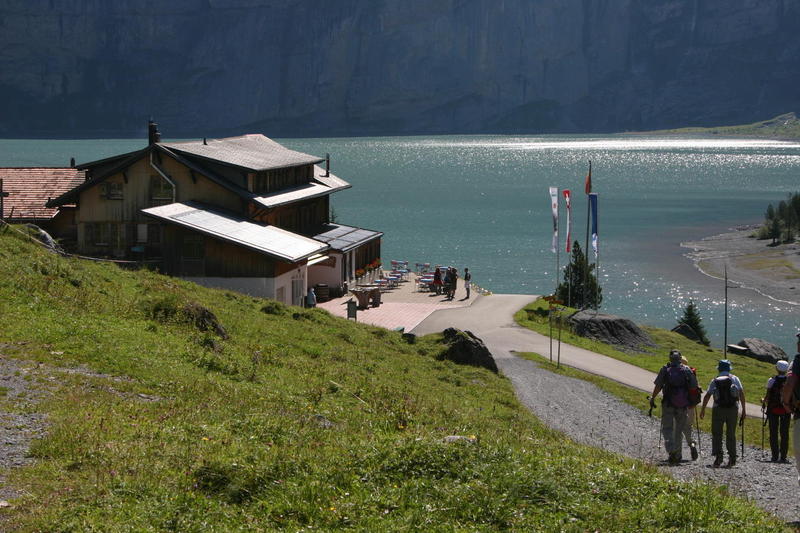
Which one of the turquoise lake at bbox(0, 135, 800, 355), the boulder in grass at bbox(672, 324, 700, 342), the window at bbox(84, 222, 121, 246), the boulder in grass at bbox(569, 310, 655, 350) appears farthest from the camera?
the turquoise lake at bbox(0, 135, 800, 355)

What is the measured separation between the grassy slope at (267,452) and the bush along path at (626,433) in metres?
1.58

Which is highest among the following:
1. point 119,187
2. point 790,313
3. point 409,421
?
point 119,187

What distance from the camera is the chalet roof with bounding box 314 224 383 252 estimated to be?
45844 mm

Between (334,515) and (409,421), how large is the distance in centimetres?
532

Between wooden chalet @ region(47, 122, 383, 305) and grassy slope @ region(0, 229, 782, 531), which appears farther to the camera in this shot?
wooden chalet @ region(47, 122, 383, 305)

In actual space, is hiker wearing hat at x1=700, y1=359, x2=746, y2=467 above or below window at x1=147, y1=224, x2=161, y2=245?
below

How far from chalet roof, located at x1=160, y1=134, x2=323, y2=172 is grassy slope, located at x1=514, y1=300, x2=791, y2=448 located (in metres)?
12.9

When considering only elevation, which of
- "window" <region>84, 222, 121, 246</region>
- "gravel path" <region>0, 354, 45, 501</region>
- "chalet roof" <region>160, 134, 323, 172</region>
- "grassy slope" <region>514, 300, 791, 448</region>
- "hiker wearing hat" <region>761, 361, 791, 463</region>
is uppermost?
"chalet roof" <region>160, 134, 323, 172</region>

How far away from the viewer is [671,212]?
402ft

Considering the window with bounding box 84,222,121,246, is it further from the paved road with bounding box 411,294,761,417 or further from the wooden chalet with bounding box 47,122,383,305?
the paved road with bounding box 411,294,761,417

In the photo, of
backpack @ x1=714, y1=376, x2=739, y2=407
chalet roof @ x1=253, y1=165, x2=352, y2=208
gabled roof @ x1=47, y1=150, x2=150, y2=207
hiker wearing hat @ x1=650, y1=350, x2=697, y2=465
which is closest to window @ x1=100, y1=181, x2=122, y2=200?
gabled roof @ x1=47, y1=150, x2=150, y2=207

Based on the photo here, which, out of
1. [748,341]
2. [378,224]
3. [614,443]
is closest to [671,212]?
[378,224]

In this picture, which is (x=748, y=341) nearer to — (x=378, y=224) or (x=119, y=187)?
(x=119, y=187)

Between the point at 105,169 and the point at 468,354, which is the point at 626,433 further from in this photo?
the point at 105,169
